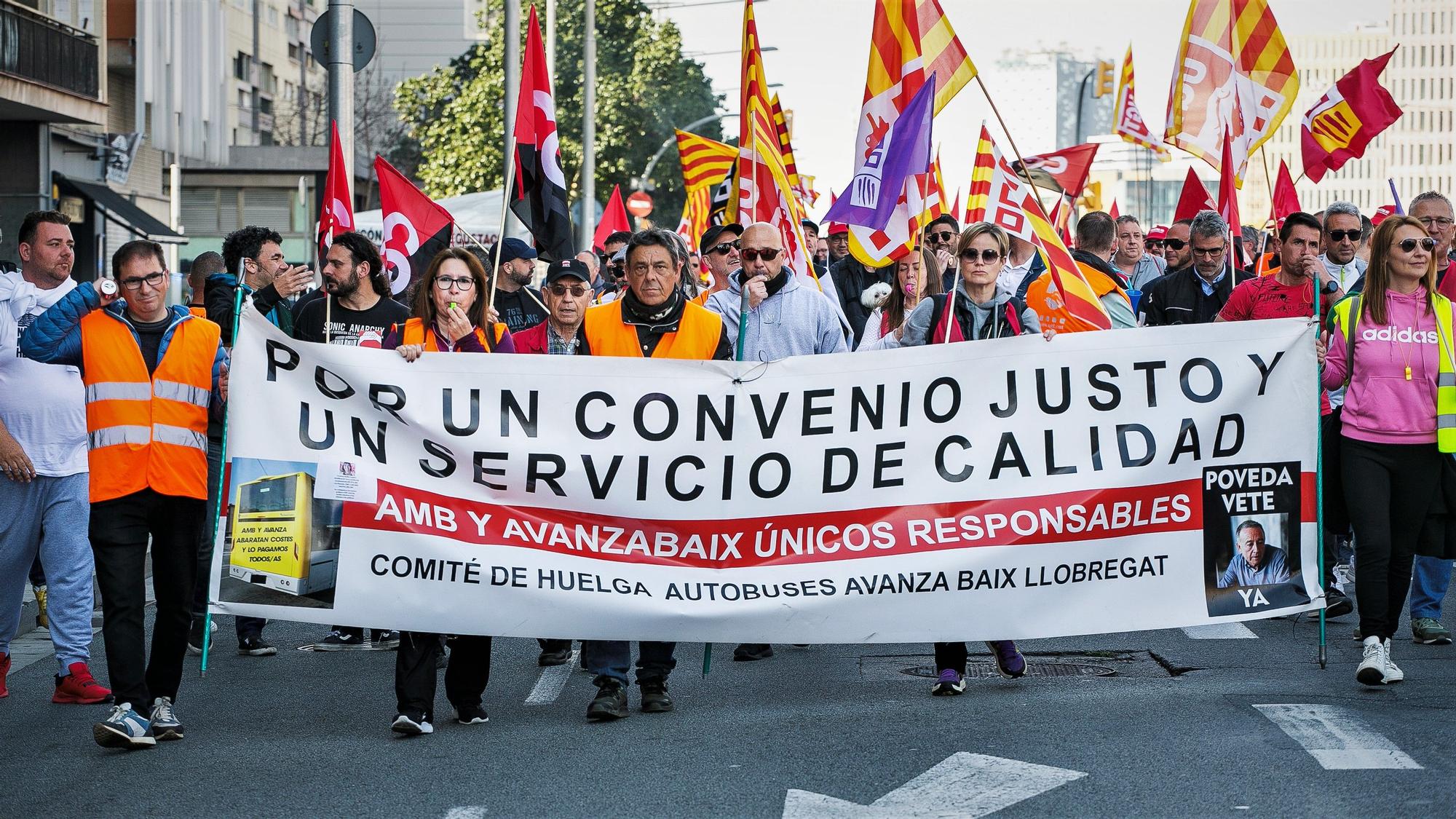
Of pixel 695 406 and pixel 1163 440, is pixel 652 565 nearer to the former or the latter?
pixel 695 406

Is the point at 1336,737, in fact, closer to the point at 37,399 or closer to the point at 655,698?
the point at 655,698

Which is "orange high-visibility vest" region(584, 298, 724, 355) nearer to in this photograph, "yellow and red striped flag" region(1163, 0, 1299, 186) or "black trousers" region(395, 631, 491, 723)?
→ "black trousers" region(395, 631, 491, 723)

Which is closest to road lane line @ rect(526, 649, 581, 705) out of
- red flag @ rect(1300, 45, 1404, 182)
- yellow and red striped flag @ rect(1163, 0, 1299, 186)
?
yellow and red striped flag @ rect(1163, 0, 1299, 186)

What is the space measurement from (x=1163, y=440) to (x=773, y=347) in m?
2.22

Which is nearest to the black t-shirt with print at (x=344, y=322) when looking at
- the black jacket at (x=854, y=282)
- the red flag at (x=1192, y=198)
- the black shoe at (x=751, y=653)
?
the black shoe at (x=751, y=653)

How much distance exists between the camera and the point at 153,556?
7121 mm

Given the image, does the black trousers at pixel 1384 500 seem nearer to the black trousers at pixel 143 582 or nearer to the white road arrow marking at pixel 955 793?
the white road arrow marking at pixel 955 793

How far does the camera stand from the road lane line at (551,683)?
767 cm

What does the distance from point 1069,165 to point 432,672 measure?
10985 millimetres

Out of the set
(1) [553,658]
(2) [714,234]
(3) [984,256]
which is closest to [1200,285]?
(2) [714,234]

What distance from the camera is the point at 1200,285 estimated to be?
10734mm

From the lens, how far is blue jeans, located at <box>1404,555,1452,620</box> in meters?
8.88

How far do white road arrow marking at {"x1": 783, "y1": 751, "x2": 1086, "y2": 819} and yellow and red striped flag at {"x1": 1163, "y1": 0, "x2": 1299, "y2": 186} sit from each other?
7307mm

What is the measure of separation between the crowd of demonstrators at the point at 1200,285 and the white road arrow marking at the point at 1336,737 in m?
3.89
